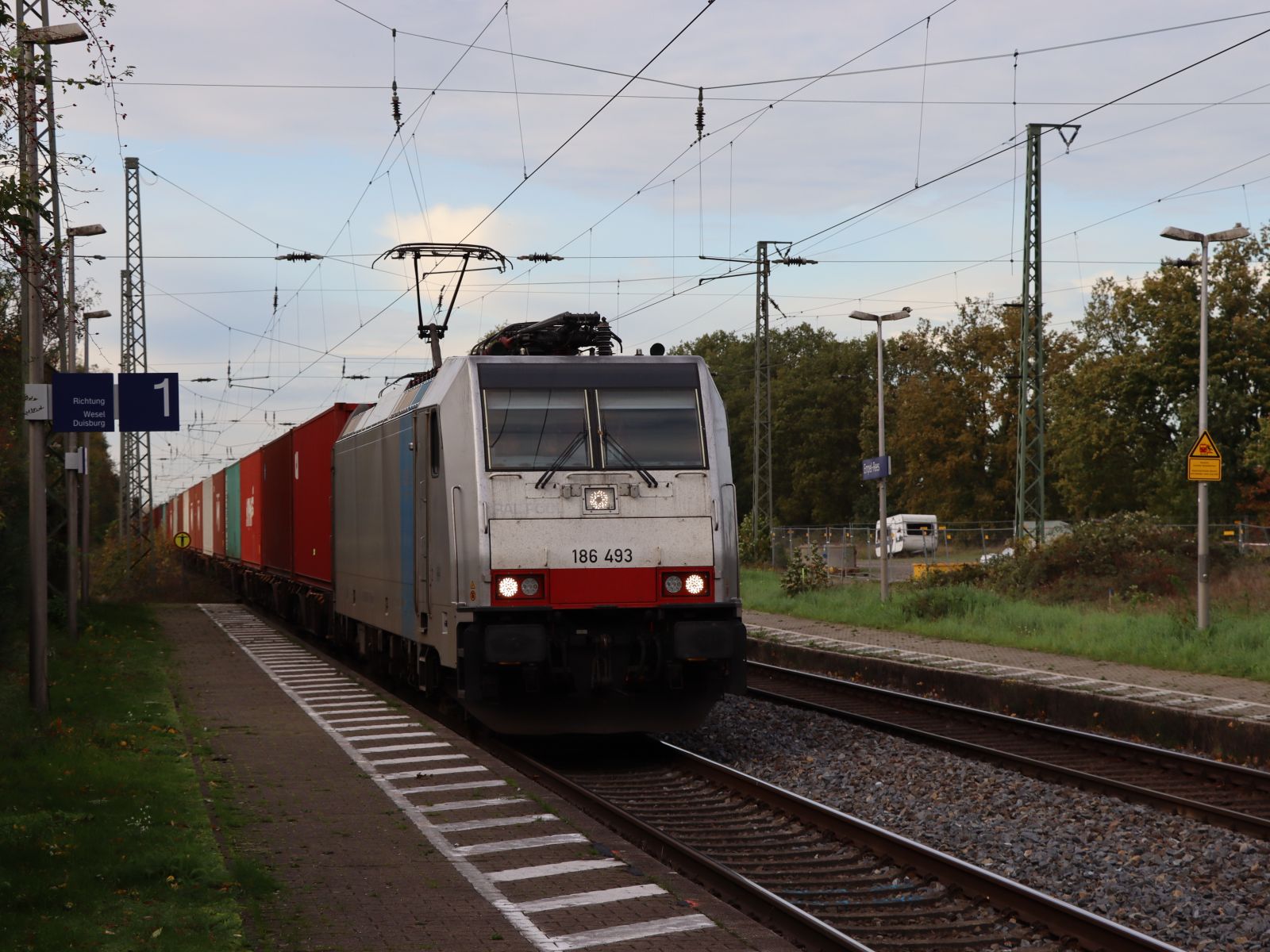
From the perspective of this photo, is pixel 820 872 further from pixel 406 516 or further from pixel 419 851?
pixel 406 516

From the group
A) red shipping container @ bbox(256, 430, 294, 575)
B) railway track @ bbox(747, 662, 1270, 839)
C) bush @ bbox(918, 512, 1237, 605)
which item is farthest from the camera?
bush @ bbox(918, 512, 1237, 605)

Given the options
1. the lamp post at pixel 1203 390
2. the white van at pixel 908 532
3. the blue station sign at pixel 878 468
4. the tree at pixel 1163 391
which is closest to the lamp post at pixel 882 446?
Answer: the blue station sign at pixel 878 468

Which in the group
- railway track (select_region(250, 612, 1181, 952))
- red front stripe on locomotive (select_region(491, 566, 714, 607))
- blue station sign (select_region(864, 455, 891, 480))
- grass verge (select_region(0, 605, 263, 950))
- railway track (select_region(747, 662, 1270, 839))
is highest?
blue station sign (select_region(864, 455, 891, 480))

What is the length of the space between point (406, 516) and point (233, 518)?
25361 mm

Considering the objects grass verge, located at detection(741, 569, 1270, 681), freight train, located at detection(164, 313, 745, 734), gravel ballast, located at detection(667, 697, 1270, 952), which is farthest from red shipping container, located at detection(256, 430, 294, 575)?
gravel ballast, located at detection(667, 697, 1270, 952)

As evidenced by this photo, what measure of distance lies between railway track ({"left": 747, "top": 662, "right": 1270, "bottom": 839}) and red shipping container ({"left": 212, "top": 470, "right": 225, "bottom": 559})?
2672cm

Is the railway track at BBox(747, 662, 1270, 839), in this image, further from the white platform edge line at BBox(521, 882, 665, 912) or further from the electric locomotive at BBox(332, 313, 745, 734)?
the white platform edge line at BBox(521, 882, 665, 912)

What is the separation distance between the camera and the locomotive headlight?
489 inches

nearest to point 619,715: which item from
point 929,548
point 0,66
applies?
point 0,66

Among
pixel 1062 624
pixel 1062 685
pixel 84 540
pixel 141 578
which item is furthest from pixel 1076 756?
pixel 141 578

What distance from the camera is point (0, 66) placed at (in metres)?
8.35

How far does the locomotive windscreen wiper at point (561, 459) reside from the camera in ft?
40.6

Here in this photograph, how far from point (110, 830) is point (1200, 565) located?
52.0 feet

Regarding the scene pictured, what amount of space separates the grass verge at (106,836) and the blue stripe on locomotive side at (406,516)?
240 centimetres
